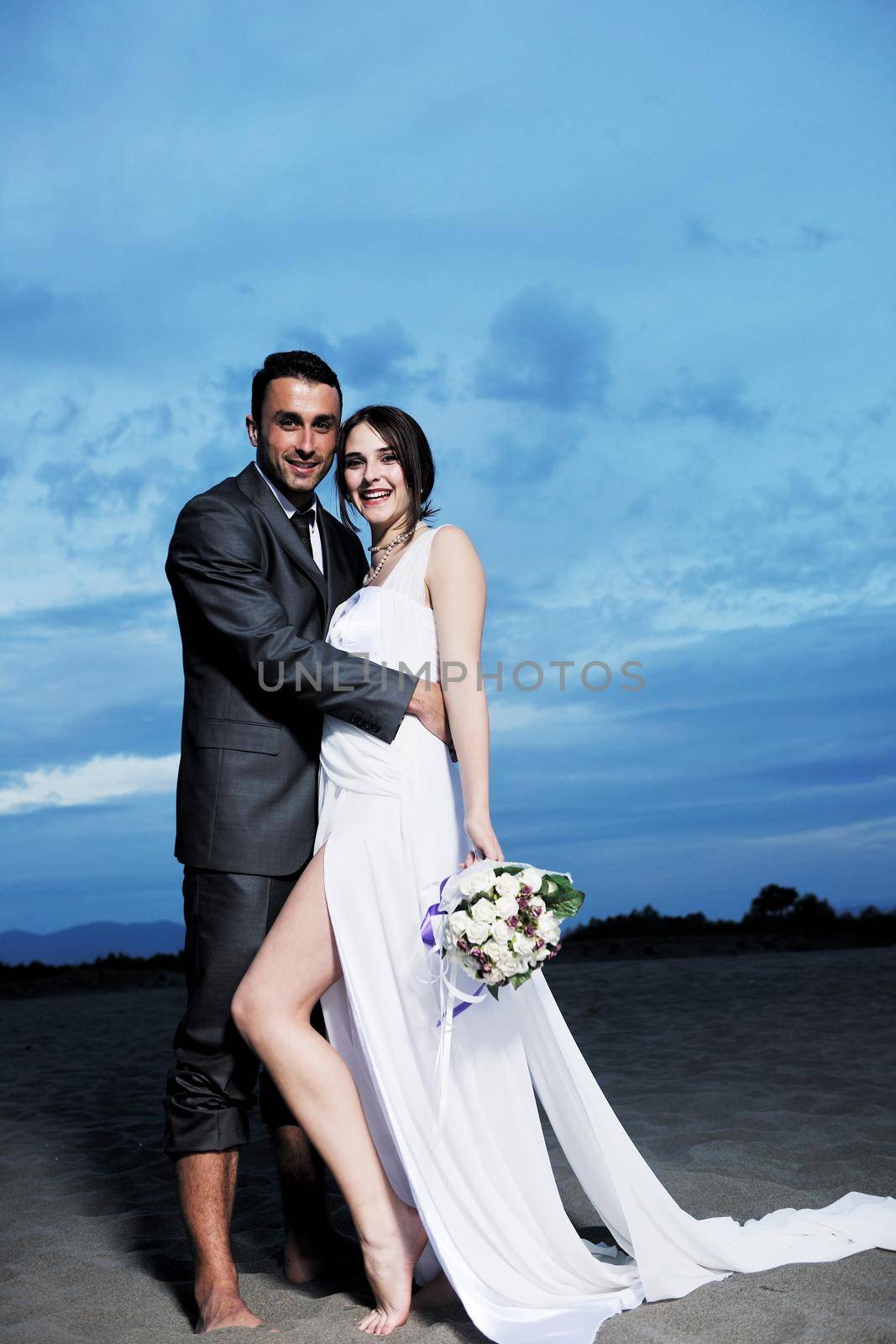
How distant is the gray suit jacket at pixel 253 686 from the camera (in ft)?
10.2

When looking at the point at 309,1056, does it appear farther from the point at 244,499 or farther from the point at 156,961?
the point at 156,961

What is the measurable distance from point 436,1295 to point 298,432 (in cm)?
244

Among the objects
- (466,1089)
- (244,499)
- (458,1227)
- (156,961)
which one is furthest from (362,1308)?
(156,961)

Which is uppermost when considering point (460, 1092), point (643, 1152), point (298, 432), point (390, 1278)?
point (298, 432)

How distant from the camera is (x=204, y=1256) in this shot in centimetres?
310

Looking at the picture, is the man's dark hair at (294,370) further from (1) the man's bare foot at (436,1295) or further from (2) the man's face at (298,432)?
(1) the man's bare foot at (436,1295)

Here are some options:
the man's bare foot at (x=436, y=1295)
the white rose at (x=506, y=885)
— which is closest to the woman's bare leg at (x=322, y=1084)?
the man's bare foot at (x=436, y=1295)

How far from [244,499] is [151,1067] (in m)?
5.44

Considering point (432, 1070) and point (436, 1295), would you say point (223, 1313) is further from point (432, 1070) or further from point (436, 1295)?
point (432, 1070)

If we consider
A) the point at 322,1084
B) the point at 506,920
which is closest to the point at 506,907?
the point at 506,920

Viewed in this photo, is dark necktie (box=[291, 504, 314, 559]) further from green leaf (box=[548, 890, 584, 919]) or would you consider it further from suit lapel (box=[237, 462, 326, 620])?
green leaf (box=[548, 890, 584, 919])

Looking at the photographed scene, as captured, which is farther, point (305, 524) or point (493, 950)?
point (305, 524)

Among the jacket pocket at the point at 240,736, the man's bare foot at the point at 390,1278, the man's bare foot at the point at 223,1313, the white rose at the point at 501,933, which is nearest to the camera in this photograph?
the white rose at the point at 501,933

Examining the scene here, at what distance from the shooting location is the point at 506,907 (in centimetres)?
266
